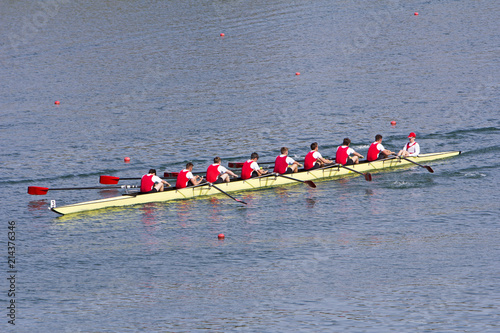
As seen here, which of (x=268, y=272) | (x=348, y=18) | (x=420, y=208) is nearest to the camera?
(x=268, y=272)

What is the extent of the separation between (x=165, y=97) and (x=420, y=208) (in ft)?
72.5

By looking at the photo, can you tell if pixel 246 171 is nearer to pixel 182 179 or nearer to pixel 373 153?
pixel 182 179

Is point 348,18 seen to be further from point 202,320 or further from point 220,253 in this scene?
point 202,320

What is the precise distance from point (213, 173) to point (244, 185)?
143cm

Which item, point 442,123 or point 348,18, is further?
point 348,18

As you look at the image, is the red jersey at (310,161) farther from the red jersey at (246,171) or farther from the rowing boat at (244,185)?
the red jersey at (246,171)

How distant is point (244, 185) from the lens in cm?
2738

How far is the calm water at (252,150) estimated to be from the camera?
1852 cm

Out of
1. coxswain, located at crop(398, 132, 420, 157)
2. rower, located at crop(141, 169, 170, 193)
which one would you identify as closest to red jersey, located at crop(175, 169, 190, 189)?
rower, located at crop(141, 169, 170, 193)

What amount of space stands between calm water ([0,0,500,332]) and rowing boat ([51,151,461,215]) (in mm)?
383

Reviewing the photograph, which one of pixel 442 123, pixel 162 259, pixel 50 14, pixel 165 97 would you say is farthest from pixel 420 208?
pixel 50 14

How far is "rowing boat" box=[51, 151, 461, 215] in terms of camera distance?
25.1m

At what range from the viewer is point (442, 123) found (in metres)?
36.5

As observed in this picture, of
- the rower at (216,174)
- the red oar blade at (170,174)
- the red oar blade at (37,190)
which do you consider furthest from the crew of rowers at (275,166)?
the red oar blade at (37,190)
